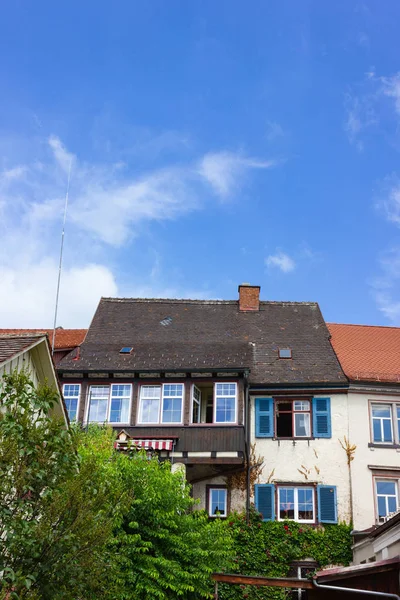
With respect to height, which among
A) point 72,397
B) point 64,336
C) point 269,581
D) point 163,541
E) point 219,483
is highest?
point 64,336

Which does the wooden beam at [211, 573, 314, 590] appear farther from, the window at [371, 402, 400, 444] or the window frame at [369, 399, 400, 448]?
the window at [371, 402, 400, 444]

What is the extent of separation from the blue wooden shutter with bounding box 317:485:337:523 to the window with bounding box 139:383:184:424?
5641 mm

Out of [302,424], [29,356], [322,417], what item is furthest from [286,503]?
[29,356]

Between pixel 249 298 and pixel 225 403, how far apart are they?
810 centimetres

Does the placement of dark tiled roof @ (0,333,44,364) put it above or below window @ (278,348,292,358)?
below

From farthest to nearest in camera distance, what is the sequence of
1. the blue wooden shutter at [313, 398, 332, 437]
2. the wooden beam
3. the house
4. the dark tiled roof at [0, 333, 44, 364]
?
the blue wooden shutter at [313, 398, 332, 437] → the house → the wooden beam → the dark tiled roof at [0, 333, 44, 364]

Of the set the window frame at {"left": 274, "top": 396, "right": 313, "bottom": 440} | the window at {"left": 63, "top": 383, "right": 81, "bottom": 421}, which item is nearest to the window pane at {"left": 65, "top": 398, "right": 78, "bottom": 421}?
the window at {"left": 63, "top": 383, "right": 81, "bottom": 421}

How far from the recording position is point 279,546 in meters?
25.0

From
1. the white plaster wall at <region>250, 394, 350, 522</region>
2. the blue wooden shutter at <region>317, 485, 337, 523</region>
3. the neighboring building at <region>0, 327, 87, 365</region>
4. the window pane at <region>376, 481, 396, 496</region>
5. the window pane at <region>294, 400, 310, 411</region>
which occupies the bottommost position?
the blue wooden shutter at <region>317, 485, 337, 523</region>

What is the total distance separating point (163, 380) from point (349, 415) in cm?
700

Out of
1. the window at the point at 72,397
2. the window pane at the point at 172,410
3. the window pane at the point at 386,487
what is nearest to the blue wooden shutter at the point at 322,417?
the window pane at the point at 386,487

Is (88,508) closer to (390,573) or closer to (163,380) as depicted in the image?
(390,573)

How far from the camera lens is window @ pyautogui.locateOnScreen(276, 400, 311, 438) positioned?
2714 cm

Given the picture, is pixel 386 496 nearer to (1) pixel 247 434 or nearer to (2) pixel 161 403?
(1) pixel 247 434
